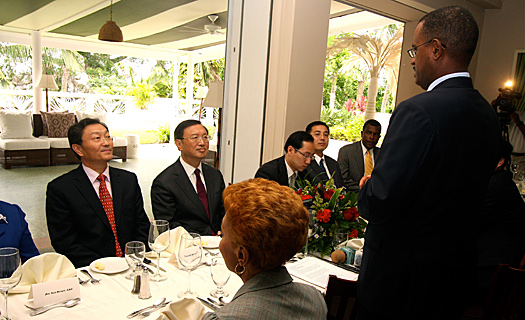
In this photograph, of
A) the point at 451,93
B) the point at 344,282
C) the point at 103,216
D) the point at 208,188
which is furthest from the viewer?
the point at 208,188

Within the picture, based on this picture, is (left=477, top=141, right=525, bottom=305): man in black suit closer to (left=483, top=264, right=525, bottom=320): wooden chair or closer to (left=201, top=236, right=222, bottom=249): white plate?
(left=483, top=264, right=525, bottom=320): wooden chair

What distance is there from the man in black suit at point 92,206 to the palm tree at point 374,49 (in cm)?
413

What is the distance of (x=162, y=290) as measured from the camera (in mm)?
1582

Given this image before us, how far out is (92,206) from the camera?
2.34 metres

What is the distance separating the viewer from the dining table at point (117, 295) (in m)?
1.35

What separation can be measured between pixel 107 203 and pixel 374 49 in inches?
193

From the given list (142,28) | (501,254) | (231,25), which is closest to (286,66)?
(231,25)

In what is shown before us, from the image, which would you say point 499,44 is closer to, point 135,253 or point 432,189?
point 432,189

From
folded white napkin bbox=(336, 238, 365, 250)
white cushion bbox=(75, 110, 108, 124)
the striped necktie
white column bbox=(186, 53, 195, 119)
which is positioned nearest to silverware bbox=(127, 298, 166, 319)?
folded white napkin bbox=(336, 238, 365, 250)

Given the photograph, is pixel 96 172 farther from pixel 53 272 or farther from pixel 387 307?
pixel 387 307

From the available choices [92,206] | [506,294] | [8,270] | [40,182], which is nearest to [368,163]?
[506,294]

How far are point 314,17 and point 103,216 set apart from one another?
283 cm

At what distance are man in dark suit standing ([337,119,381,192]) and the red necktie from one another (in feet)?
8.52

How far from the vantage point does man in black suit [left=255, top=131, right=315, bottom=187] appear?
10.4 feet
